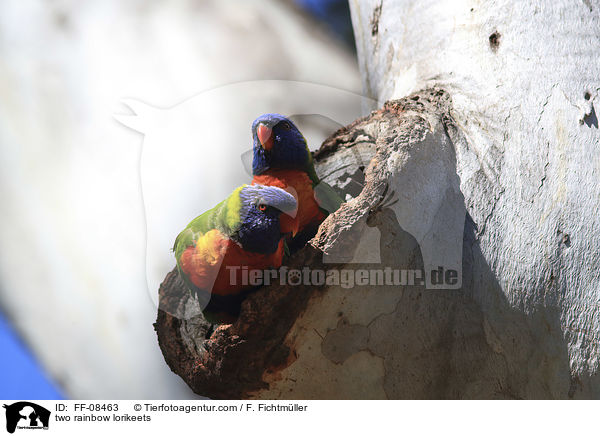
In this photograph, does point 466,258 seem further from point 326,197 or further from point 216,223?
point 216,223

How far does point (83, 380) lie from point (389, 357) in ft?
3.77

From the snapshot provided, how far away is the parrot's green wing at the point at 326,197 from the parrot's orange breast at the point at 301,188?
0.02 meters

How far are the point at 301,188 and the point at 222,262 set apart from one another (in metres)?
0.43

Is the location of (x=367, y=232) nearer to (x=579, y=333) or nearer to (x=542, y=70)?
(x=579, y=333)

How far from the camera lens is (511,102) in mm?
1285

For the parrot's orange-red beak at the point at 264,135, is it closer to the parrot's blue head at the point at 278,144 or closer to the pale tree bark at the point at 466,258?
the parrot's blue head at the point at 278,144

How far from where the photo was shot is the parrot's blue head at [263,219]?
125 cm

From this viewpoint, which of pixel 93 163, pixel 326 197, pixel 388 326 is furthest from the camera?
pixel 93 163

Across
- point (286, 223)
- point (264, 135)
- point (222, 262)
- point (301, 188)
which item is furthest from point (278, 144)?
point (222, 262)

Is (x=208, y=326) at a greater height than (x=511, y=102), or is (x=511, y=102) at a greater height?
(x=511, y=102)

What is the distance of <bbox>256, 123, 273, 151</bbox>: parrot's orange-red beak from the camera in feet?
5.24

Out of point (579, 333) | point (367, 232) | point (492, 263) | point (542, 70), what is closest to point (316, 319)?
point (367, 232)
